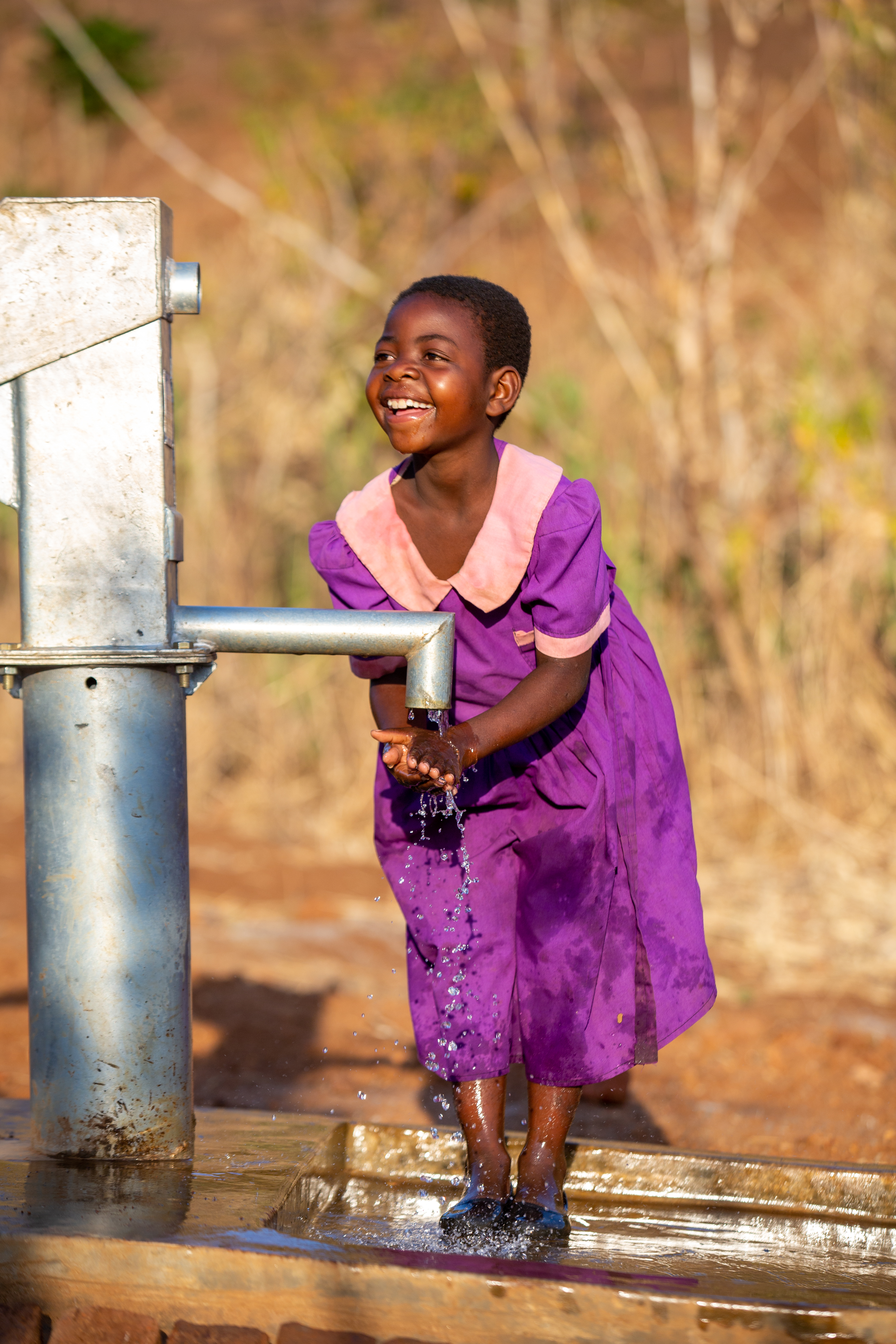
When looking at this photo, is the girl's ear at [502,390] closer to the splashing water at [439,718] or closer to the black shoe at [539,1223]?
the splashing water at [439,718]

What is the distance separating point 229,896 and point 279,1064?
157 cm

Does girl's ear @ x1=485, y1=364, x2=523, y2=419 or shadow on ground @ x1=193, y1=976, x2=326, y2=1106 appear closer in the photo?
girl's ear @ x1=485, y1=364, x2=523, y2=419

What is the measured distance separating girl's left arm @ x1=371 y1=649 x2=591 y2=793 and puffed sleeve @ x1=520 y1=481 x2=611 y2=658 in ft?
0.08

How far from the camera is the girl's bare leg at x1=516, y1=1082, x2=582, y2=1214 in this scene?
166 centimetres

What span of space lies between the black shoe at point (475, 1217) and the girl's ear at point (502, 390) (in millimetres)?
1020

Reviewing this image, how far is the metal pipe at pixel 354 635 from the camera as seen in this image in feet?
5.05

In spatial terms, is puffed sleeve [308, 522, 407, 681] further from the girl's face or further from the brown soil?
the brown soil

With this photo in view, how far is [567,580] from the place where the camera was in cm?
165

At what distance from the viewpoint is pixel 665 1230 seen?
1678 mm

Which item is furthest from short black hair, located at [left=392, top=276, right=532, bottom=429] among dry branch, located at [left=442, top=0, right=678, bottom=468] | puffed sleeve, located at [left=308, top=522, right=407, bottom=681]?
dry branch, located at [left=442, top=0, right=678, bottom=468]

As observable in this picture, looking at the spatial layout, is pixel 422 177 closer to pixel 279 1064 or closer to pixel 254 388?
pixel 254 388

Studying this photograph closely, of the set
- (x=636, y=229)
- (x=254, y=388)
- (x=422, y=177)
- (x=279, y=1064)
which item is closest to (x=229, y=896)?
(x=279, y=1064)

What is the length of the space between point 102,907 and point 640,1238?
0.80 m

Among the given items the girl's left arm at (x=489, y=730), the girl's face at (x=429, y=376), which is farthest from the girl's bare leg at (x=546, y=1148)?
the girl's face at (x=429, y=376)
